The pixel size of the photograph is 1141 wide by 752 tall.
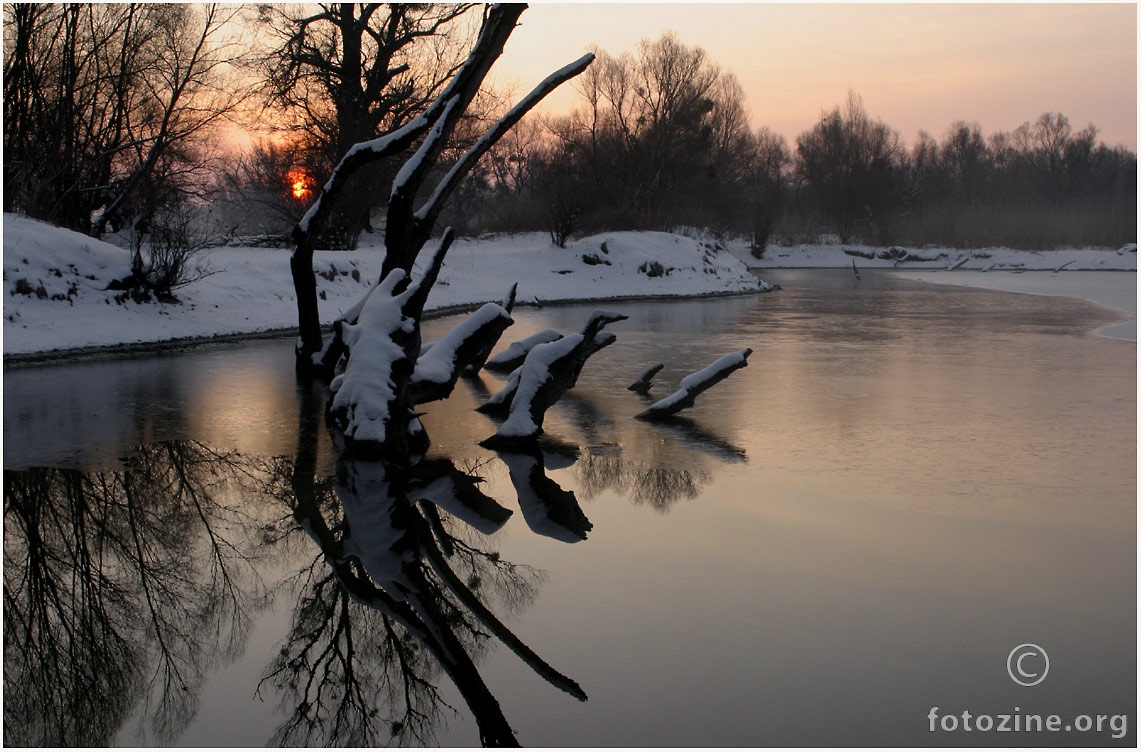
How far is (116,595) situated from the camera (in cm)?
492

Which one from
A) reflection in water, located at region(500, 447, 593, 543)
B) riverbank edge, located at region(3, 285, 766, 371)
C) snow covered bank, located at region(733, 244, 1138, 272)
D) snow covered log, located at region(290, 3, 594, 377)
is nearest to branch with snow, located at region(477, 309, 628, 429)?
reflection in water, located at region(500, 447, 593, 543)

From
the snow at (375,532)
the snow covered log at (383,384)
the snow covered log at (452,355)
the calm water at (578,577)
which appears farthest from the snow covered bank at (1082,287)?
the snow at (375,532)

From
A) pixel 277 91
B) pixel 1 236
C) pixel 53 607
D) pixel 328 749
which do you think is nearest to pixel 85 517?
pixel 53 607

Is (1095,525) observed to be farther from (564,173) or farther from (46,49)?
(564,173)

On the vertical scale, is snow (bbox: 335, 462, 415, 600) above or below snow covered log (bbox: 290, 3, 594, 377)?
below

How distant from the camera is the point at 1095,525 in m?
5.95

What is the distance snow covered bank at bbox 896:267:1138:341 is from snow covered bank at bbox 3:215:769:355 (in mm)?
8035

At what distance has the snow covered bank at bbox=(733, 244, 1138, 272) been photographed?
168 feet

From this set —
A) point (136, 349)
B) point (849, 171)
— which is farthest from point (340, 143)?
point (849, 171)

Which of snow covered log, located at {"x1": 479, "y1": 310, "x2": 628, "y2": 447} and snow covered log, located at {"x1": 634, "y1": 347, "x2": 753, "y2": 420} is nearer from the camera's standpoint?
snow covered log, located at {"x1": 479, "y1": 310, "x2": 628, "y2": 447}

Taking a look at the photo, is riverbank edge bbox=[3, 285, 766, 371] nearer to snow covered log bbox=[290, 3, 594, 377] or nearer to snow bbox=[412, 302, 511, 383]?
snow covered log bbox=[290, 3, 594, 377]

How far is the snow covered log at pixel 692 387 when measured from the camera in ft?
30.8

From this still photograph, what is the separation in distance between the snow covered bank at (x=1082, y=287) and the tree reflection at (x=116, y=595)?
14373 millimetres

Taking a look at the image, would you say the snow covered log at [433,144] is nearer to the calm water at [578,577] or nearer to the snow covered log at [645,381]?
the calm water at [578,577]
